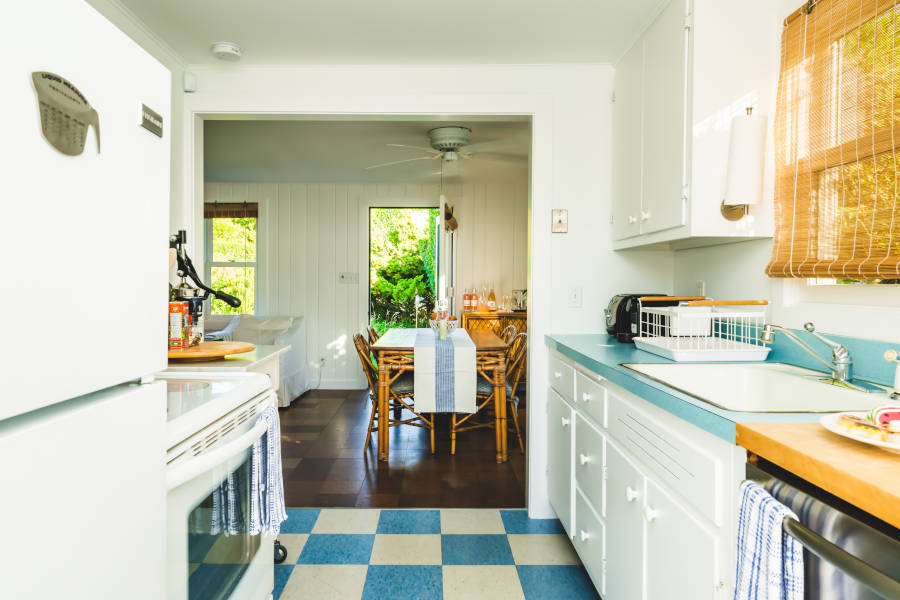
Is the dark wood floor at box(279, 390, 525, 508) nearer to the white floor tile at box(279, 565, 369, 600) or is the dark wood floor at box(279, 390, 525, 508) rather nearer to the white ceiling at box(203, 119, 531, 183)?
the white floor tile at box(279, 565, 369, 600)

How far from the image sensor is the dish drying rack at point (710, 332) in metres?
1.84

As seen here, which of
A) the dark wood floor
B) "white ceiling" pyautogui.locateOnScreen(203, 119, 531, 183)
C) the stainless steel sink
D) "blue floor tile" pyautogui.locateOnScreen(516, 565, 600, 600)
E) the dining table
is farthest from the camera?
"white ceiling" pyautogui.locateOnScreen(203, 119, 531, 183)

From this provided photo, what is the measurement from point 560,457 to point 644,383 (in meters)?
1.09

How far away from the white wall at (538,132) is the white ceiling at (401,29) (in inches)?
3.1

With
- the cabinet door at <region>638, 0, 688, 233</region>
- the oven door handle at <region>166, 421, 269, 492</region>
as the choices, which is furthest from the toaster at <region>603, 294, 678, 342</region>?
the oven door handle at <region>166, 421, 269, 492</region>

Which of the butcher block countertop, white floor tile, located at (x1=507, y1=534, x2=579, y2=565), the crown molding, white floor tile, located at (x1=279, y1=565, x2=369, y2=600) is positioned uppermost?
the crown molding

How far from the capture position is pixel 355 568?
225 cm

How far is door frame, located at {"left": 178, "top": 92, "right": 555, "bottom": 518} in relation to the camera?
266cm

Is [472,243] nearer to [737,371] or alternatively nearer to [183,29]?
[183,29]

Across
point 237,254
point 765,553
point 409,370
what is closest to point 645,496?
point 765,553

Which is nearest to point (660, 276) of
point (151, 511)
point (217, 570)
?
point (217, 570)

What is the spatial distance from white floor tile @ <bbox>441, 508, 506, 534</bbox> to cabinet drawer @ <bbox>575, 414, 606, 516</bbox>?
2.21 feet

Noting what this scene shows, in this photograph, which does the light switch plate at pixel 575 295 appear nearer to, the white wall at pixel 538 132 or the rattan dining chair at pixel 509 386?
the white wall at pixel 538 132

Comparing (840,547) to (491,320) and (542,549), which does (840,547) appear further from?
(491,320)
